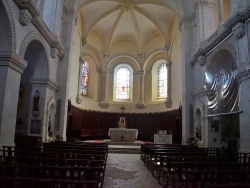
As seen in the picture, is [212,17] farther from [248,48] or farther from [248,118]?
[248,118]

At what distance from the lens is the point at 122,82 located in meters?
25.0

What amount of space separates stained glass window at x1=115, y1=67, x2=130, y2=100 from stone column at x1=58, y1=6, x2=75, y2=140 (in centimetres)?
1007

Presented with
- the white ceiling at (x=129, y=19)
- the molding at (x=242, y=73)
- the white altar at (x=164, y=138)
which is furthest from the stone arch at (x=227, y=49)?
the white altar at (x=164, y=138)

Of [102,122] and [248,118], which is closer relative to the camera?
[248,118]

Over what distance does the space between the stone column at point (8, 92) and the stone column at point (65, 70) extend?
6131mm

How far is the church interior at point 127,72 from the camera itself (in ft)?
29.4

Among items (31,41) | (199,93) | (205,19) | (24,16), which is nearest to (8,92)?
(24,16)

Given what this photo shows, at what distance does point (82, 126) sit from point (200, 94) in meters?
11.1

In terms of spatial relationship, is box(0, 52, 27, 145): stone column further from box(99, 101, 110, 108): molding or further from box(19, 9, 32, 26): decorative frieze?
box(99, 101, 110, 108): molding

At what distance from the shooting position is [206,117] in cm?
1282

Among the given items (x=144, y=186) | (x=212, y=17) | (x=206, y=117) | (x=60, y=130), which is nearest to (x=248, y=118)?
(x=206, y=117)

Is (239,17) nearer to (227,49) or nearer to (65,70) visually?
(227,49)

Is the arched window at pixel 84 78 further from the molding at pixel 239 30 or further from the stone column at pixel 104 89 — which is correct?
the molding at pixel 239 30

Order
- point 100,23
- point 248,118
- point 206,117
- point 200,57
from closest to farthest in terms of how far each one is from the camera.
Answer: point 248,118 < point 206,117 < point 200,57 < point 100,23
